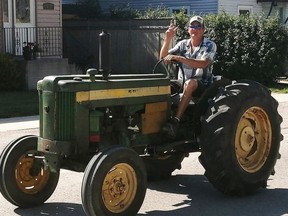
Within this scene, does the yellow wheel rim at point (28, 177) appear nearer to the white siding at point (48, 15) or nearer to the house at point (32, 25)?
the house at point (32, 25)

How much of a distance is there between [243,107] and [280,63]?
550 inches

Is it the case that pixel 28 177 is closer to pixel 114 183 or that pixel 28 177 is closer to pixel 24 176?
pixel 24 176

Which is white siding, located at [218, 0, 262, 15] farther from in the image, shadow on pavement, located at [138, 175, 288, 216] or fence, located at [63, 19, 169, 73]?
shadow on pavement, located at [138, 175, 288, 216]

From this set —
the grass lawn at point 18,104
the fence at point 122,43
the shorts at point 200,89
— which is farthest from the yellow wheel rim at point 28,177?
the fence at point 122,43

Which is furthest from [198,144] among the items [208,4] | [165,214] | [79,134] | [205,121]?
[208,4]

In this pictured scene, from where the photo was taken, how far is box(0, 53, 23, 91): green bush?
1748 centimetres

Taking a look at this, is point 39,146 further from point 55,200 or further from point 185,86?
point 185,86

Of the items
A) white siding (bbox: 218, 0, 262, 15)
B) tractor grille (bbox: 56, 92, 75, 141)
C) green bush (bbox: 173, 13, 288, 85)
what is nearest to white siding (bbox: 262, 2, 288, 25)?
white siding (bbox: 218, 0, 262, 15)

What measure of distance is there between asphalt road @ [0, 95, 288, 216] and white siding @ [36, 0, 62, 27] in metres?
13.9

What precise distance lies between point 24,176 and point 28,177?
0.05 meters

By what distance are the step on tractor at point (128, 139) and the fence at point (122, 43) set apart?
15.6 metres

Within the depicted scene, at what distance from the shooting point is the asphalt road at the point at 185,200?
19.6 feet

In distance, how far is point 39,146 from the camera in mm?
5766

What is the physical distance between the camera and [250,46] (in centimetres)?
1959
